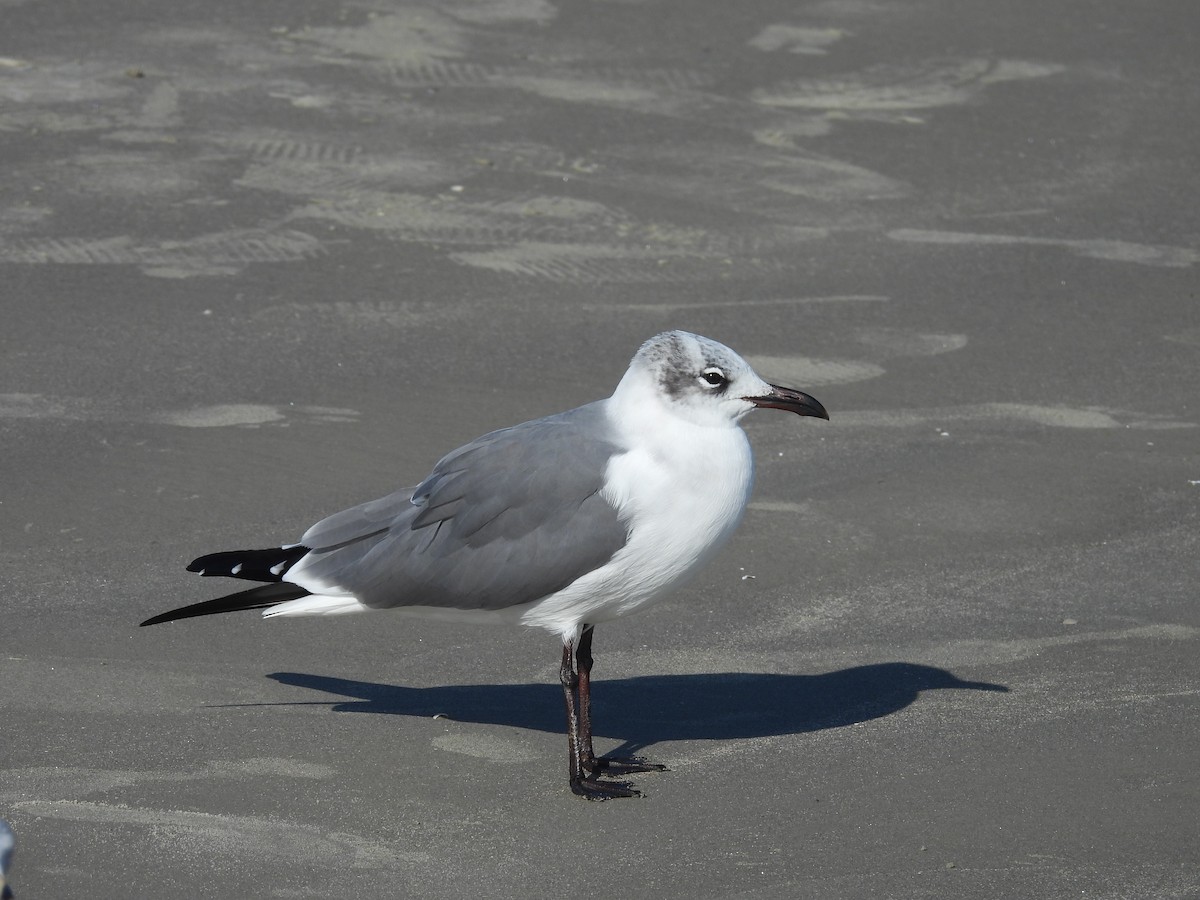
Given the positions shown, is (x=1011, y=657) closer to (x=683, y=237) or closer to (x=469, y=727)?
(x=469, y=727)

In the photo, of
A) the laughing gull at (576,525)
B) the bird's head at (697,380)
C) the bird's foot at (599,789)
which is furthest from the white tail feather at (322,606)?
the bird's head at (697,380)

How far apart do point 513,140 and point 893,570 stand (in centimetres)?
503

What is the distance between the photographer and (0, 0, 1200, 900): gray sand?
182 inches

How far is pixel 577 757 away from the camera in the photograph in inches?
192

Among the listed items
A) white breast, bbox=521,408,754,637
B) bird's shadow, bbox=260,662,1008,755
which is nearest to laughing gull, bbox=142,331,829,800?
white breast, bbox=521,408,754,637

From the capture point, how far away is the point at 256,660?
5.61 meters

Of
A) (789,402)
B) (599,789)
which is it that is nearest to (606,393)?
(789,402)

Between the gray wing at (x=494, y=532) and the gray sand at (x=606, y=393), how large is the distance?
0.48m

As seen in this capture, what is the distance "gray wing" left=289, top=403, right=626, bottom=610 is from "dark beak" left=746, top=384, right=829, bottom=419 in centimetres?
44

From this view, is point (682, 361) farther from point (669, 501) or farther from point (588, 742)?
point (588, 742)

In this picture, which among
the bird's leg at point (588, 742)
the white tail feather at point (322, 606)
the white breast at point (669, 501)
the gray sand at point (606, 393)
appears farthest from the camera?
the white tail feather at point (322, 606)

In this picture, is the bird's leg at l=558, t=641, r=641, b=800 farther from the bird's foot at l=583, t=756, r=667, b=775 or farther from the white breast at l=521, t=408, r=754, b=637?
the white breast at l=521, t=408, r=754, b=637

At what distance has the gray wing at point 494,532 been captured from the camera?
15.9ft

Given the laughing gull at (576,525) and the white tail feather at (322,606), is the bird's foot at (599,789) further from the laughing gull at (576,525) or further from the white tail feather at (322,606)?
the white tail feather at (322,606)
